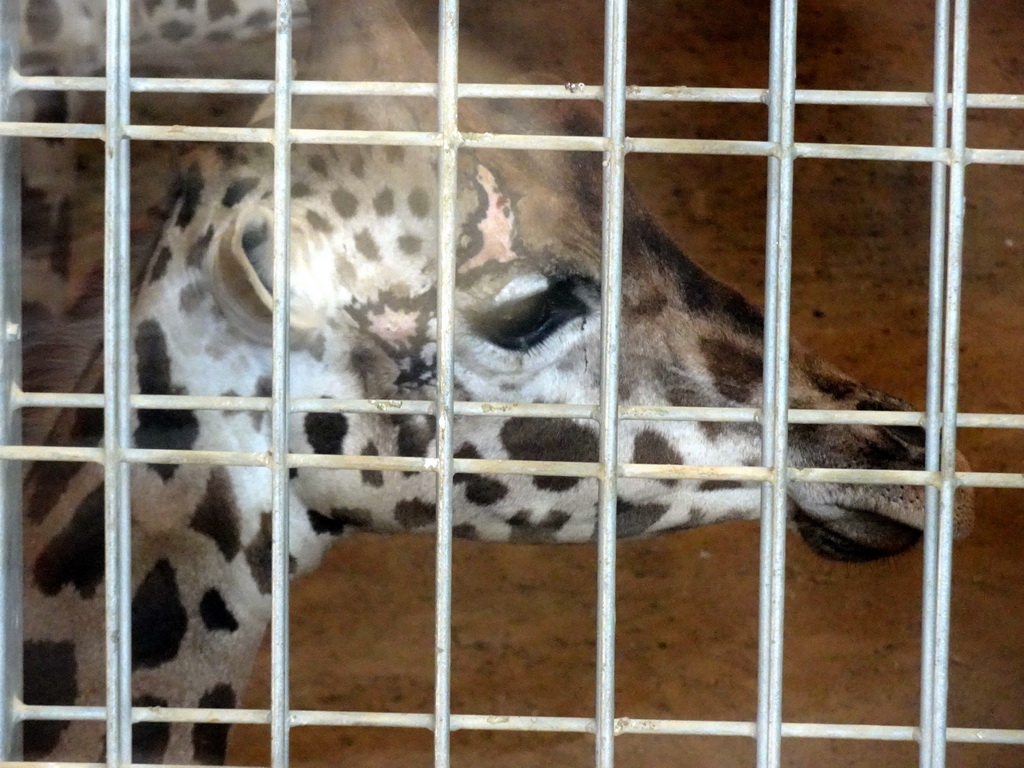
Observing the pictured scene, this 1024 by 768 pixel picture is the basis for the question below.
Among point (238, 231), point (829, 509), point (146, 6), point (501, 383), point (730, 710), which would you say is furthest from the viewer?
point (730, 710)

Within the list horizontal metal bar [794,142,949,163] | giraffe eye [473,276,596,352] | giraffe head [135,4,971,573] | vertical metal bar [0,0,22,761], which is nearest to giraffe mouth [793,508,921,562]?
giraffe head [135,4,971,573]

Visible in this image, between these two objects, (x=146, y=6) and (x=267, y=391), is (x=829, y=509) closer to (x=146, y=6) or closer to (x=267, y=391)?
(x=267, y=391)

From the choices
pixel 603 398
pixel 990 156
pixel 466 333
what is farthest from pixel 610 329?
pixel 466 333

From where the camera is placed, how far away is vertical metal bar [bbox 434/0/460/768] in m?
0.82

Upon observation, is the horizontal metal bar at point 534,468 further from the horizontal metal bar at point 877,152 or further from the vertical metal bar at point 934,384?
the horizontal metal bar at point 877,152

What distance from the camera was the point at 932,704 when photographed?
849 millimetres

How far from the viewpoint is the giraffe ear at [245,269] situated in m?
1.14

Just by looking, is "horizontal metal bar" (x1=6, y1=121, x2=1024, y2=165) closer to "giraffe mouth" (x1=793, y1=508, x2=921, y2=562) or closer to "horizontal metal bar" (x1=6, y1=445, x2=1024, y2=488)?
"horizontal metal bar" (x1=6, y1=445, x2=1024, y2=488)

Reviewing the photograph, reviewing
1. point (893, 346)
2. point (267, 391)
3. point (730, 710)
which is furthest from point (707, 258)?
point (267, 391)

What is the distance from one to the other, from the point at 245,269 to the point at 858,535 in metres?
0.76

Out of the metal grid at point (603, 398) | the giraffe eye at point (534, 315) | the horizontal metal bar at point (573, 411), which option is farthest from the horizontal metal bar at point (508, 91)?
the giraffe eye at point (534, 315)

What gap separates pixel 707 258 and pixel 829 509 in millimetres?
898

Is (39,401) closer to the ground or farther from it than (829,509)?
farther from it

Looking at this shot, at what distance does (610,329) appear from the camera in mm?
831
